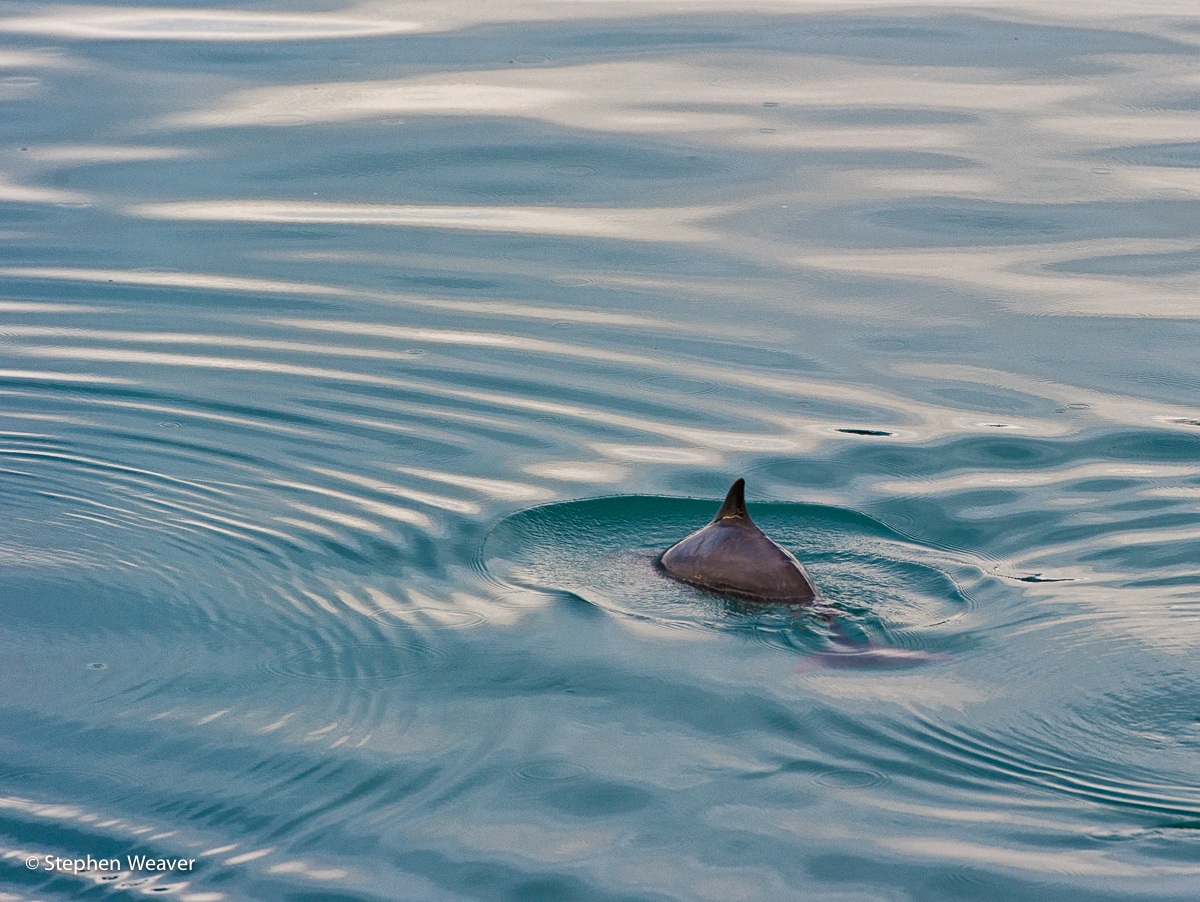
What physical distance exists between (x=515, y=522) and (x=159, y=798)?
245 centimetres

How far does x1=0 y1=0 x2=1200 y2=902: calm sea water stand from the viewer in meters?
4.63

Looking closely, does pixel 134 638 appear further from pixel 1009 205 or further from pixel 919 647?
pixel 1009 205

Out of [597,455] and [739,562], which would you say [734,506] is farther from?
[597,455]

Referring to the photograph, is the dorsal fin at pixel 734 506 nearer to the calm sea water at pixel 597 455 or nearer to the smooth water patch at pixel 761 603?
the smooth water patch at pixel 761 603

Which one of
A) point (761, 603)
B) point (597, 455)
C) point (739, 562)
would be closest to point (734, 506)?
point (739, 562)

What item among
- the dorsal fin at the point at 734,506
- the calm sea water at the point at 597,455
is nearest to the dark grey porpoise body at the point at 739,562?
the dorsal fin at the point at 734,506

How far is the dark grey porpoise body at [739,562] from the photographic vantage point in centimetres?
590

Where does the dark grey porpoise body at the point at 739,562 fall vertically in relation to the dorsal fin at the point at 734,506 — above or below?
below

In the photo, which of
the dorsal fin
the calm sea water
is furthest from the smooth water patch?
the dorsal fin

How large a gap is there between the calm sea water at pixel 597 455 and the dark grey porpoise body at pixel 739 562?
0.17 metres

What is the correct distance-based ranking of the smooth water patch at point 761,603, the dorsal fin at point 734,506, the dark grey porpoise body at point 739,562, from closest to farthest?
the smooth water patch at point 761,603 → the dark grey porpoise body at point 739,562 → the dorsal fin at point 734,506

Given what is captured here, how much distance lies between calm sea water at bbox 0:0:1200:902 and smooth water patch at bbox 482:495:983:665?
1.2 inches

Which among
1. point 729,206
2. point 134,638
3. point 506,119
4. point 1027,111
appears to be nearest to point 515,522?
point 134,638

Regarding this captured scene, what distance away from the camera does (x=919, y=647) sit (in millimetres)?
5586
